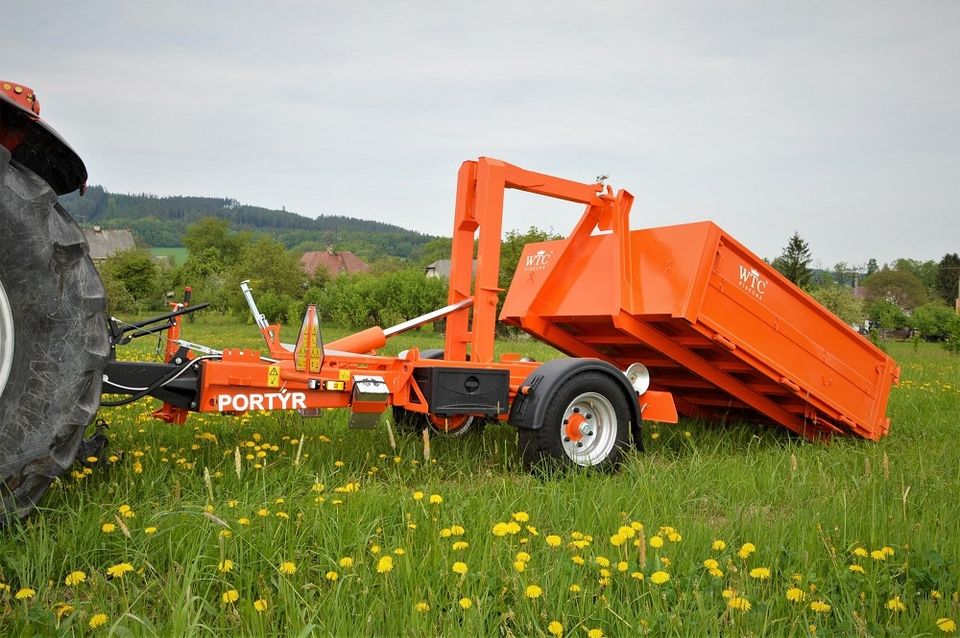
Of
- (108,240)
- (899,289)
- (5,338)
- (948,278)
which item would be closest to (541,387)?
(5,338)

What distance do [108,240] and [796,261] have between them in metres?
73.2

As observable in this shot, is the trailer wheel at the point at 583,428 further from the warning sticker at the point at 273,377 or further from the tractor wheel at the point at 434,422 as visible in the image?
the warning sticker at the point at 273,377

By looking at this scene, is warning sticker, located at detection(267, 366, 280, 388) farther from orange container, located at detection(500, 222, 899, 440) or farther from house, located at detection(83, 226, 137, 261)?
house, located at detection(83, 226, 137, 261)

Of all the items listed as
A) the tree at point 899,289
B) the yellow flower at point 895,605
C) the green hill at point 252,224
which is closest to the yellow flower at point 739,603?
the yellow flower at point 895,605

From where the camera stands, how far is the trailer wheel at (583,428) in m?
4.94

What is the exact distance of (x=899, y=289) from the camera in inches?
3538

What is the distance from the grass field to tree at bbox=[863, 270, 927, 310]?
311 feet

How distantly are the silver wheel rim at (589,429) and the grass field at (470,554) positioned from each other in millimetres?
Result: 405

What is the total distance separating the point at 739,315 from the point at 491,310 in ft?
6.41

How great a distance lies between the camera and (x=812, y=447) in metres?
6.38

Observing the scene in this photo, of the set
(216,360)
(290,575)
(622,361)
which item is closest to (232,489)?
(216,360)

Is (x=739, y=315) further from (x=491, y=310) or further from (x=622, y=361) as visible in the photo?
(x=491, y=310)

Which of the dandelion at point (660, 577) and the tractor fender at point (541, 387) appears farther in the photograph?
the tractor fender at point (541, 387)

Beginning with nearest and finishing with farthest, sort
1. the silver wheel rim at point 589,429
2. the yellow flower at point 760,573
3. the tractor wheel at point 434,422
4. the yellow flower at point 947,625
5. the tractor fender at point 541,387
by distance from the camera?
1. the yellow flower at point 947,625
2. the yellow flower at point 760,573
3. the tractor fender at point 541,387
4. the silver wheel rim at point 589,429
5. the tractor wheel at point 434,422
